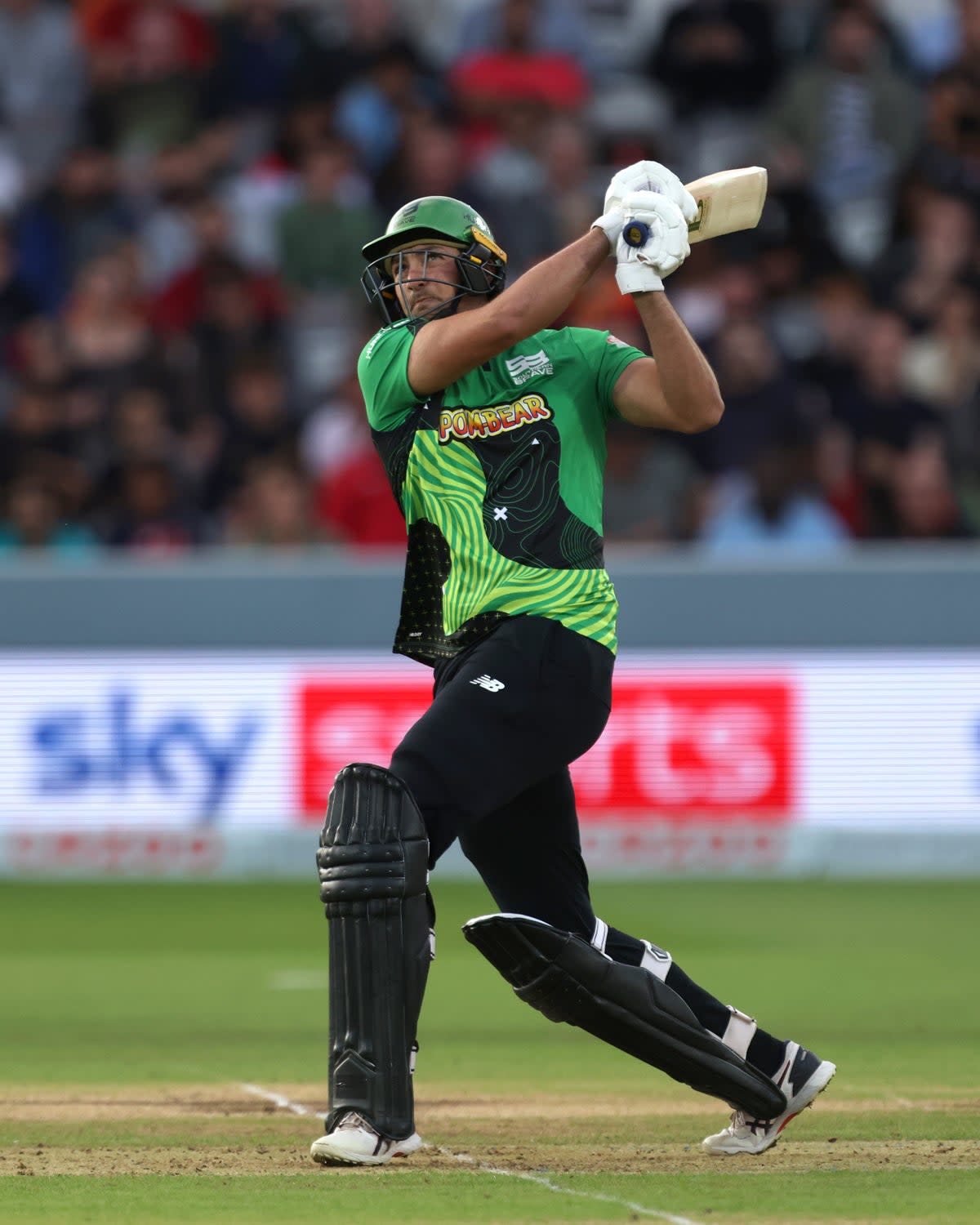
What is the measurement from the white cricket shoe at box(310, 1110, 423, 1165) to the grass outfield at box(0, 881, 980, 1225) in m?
0.05

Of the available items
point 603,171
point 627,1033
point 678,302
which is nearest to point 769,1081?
point 627,1033

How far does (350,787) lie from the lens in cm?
470

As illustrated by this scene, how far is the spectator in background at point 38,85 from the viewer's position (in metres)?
15.2

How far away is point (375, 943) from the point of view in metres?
4.62

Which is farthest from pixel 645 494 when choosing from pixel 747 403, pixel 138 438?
pixel 138 438

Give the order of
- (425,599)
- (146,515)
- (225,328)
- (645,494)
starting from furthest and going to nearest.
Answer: (225,328) < (146,515) < (645,494) < (425,599)

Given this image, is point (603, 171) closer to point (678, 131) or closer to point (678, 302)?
point (678, 131)

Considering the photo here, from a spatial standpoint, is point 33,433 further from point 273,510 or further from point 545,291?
point 545,291

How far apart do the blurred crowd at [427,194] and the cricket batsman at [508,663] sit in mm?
7417

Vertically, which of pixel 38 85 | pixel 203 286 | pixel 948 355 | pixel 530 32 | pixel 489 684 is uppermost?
pixel 530 32

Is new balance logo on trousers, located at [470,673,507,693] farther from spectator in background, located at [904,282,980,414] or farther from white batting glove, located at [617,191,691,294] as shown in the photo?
spectator in background, located at [904,282,980,414]

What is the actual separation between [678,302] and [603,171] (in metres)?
1.63

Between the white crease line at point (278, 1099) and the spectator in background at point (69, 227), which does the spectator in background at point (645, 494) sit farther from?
the white crease line at point (278, 1099)

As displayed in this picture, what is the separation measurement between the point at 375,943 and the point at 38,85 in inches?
465
